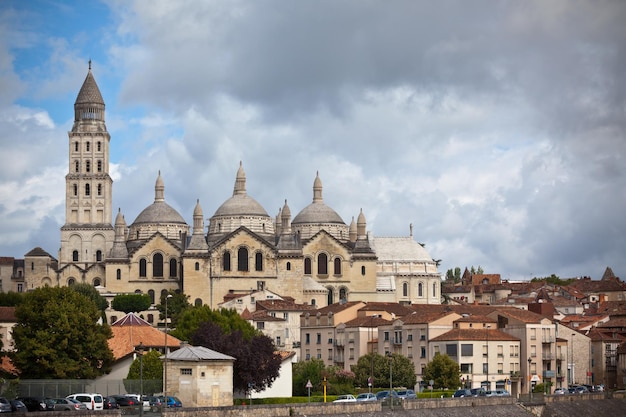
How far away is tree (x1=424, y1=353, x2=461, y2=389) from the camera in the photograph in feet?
253

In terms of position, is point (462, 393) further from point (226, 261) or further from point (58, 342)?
point (226, 261)

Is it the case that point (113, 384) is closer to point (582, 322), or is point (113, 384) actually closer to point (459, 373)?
point (459, 373)

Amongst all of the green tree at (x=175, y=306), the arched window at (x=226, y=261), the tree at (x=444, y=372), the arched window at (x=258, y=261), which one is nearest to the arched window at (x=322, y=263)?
the arched window at (x=258, y=261)

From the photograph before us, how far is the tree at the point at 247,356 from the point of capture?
221 feet

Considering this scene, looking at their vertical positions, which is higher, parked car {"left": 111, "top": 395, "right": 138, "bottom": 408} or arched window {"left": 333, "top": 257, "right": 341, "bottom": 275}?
→ arched window {"left": 333, "top": 257, "right": 341, "bottom": 275}

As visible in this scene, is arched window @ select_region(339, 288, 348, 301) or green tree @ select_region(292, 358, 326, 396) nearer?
green tree @ select_region(292, 358, 326, 396)

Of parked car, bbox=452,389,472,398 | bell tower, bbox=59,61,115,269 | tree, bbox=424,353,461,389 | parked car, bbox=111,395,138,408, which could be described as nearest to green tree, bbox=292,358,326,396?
tree, bbox=424,353,461,389

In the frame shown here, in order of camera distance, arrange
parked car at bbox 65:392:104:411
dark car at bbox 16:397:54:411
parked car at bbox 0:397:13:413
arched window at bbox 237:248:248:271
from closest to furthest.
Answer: parked car at bbox 0:397:13:413 < dark car at bbox 16:397:54:411 < parked car at bbox 65:392:104:411 < arched window at bbox 237:248:248:271

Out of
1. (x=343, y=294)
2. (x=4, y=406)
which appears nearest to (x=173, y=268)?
(x=343, y=294)

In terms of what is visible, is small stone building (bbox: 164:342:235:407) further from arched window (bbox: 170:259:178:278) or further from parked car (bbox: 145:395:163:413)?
arched window (bbox: 170:259:178:278)

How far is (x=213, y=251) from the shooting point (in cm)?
12788

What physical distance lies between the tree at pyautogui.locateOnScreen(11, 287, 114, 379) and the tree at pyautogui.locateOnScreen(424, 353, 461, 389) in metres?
18.1

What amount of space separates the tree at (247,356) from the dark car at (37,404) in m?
16.1

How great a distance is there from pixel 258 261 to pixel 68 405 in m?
78.5
